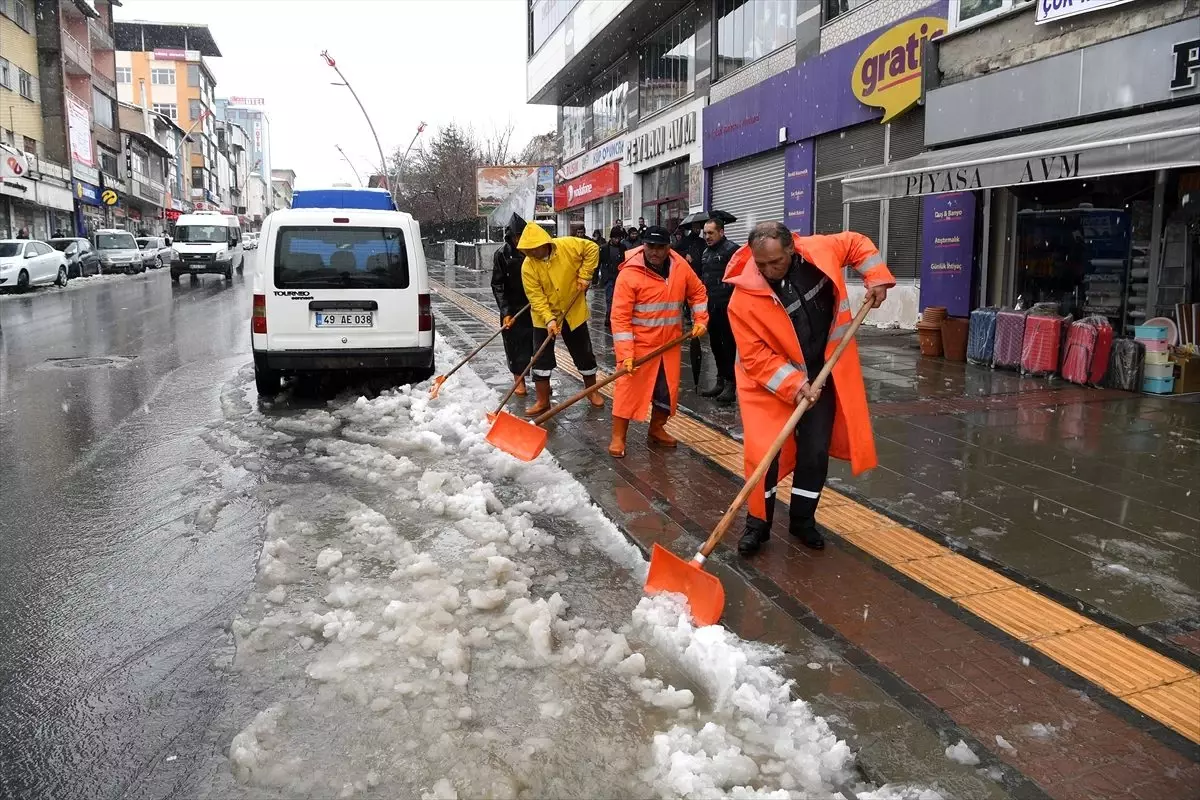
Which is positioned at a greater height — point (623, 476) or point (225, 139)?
point (225, 139)

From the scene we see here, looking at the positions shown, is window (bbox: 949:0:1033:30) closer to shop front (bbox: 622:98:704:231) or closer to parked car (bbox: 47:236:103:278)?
shop front (bbox: 622:98:704:231)

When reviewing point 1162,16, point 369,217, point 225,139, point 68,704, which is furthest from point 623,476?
point 225,139

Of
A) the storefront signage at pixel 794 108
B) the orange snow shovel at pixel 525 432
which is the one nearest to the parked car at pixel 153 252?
the storefront signage at pixel 794 108

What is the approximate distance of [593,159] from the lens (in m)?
32.1

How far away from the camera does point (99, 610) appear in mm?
3887

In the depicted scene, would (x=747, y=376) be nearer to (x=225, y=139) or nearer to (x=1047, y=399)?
(x=1047, y=399)

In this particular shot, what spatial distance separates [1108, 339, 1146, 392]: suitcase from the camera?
848cm

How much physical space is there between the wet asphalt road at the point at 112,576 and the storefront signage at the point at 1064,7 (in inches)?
373

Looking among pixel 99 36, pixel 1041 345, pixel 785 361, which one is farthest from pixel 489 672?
pixel 99 36

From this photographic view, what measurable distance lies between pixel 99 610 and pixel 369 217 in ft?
17.3

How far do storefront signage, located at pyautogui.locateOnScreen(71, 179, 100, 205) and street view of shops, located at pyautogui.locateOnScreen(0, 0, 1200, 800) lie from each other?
112 ft

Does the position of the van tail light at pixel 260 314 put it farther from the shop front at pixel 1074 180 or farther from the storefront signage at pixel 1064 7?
the storefront signage at pixel 1064 7

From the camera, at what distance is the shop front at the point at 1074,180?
807cm

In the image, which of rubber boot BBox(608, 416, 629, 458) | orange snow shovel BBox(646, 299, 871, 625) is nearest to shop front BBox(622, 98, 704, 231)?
rubber boot BBox(608, 416, 629, 458)
